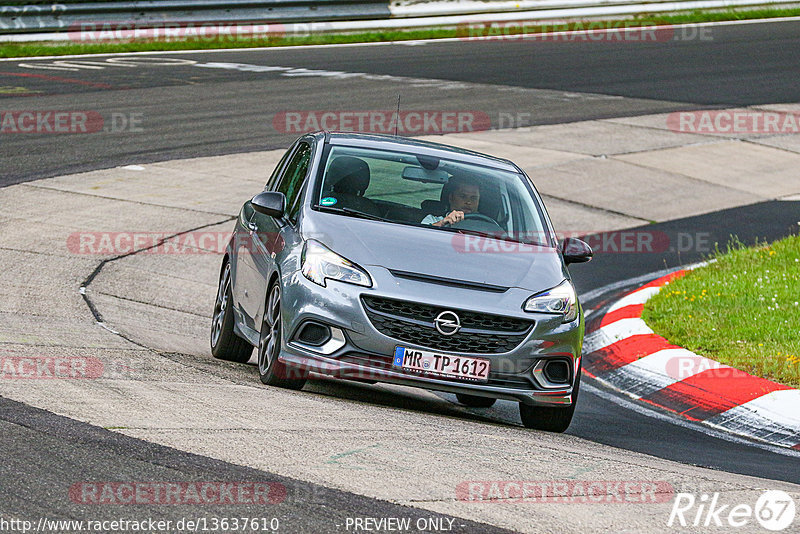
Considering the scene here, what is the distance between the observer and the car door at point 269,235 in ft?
26.0

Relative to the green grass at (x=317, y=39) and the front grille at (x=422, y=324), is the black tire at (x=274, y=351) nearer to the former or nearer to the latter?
the front grille at (x=422, y=324)

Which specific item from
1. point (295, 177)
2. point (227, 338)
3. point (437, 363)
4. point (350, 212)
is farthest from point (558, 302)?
point (227, 338)

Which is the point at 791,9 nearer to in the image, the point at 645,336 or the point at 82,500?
the point at 645,336

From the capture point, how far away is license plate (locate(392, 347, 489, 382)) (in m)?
7.10

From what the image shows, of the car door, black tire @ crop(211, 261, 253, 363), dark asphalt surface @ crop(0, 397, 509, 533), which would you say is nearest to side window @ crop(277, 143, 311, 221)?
the car door

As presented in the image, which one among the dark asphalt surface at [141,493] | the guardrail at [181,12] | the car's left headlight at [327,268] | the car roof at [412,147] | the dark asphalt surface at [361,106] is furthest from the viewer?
the guardrail at [181,12]

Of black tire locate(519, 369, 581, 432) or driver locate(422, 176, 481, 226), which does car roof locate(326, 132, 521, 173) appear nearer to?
driver locate(422, 176, 481, 226)

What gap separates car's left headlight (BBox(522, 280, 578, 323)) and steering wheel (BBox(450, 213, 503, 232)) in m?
0.74

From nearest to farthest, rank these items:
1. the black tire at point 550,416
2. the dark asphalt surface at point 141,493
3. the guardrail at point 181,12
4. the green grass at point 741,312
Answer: the dark asphalt surface at point 141,493 < the black tire at point 550,416 < the green grass at point 741,312 < the guardrail at point 181,12

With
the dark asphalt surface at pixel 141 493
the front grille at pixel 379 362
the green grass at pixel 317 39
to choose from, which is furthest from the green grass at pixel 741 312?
the green grass at pixel 317 39

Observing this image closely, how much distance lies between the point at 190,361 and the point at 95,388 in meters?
1.70

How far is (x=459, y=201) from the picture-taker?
8258mm

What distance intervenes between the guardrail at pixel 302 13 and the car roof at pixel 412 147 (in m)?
17.4

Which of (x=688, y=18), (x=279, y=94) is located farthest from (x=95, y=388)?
(x=688, y=18)
